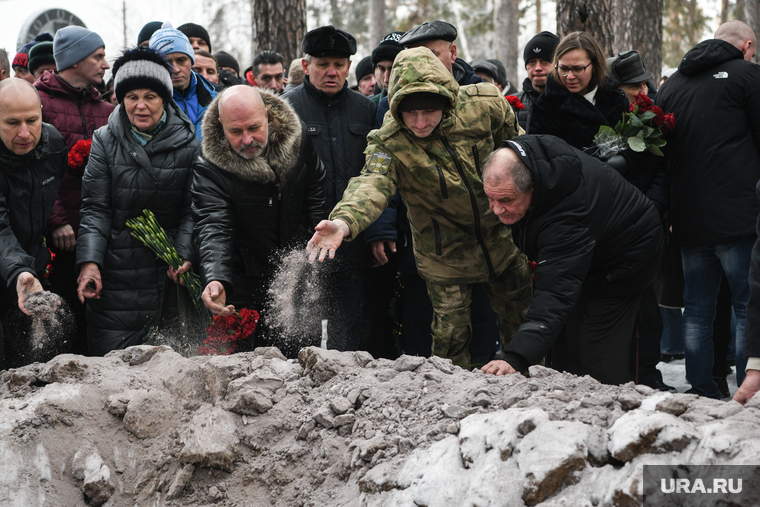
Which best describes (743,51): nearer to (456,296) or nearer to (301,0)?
(456,296)

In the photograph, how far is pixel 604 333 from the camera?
3.82m

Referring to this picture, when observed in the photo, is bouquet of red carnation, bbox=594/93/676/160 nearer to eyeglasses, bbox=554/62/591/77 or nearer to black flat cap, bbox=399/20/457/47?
eyeglasses, bbox=554/62/591/77

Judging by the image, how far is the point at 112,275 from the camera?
173 inches

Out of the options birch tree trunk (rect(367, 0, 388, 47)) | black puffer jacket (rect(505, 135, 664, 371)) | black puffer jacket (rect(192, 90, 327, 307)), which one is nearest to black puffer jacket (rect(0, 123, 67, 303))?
black puffer jacket (rect(192, 90, 327, 307))

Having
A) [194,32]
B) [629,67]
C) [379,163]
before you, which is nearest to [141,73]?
[379,163]

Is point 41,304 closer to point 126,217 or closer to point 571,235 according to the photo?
point 126,217

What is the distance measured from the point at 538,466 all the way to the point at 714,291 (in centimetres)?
297

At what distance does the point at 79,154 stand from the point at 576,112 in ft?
10.3

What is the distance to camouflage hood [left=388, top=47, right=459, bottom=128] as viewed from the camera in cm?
372

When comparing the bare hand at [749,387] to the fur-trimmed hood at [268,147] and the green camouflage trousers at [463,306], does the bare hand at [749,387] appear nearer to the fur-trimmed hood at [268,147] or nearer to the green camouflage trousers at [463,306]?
the green camouflage trousers at [463,306]

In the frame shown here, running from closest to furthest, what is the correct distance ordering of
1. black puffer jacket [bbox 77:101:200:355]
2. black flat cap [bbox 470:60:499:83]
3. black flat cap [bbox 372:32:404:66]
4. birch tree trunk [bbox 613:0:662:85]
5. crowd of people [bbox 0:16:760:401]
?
crowd of people [bbox 0:16:760:401] → black puffer jacket [bbox 77:101:200:355] → black flat cap [bbox 372:32:404:66] → black flat cap [bbox 470:60:499:83] → birch tree trunk [bbox 613:0:662:85]

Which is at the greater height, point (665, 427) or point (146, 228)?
point (146, 228)

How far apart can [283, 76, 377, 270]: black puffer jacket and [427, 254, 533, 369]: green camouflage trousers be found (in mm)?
726

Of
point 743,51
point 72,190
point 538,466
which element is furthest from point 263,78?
point 538,466
